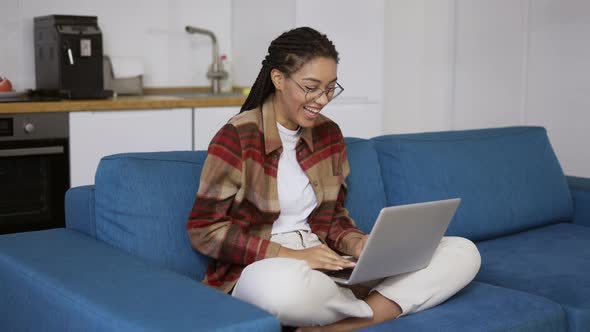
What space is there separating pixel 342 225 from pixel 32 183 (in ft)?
5.60

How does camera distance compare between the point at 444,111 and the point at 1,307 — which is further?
the point at 444,111

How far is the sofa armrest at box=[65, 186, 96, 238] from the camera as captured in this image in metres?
2.36

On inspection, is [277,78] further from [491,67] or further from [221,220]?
[491,67]

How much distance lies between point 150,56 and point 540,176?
2226mm

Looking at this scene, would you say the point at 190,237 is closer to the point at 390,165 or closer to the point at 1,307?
the point at 1,307

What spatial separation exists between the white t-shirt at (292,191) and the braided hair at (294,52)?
0.15 metres

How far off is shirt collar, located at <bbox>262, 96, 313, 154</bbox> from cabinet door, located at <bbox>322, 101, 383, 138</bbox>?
2045mm

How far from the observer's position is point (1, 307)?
2221 millimetres

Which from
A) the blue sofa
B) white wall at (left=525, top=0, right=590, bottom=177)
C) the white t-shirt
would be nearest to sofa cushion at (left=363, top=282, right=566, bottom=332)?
the blue sofa

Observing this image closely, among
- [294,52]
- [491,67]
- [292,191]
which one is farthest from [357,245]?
[491,67]

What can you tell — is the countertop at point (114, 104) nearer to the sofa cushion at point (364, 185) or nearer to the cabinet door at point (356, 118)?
the cabinet door at point (356, 118)

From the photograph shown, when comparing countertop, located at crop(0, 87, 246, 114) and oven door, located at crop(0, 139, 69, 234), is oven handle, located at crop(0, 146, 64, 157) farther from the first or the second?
countertop, located at crop(0, 87, 246, 114)

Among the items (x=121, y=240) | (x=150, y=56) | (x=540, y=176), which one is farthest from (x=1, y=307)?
(x=150, y=56)

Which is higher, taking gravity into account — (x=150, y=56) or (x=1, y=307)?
(x=150, y=56)
